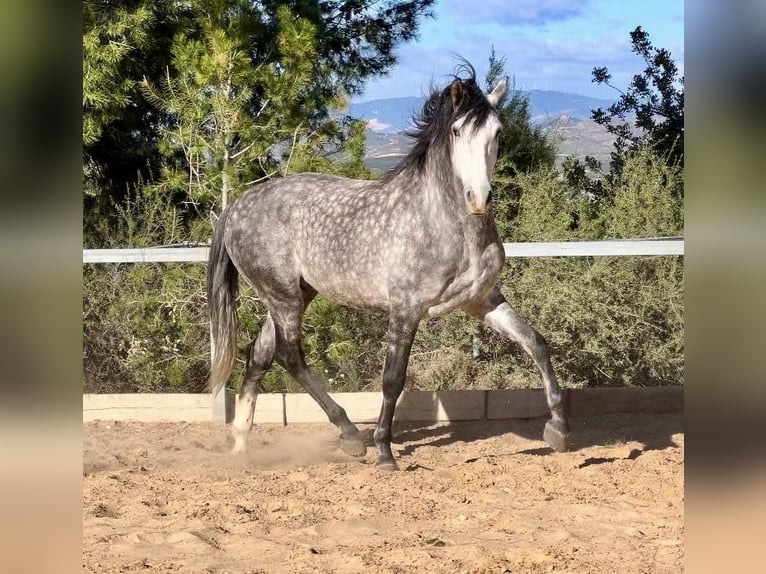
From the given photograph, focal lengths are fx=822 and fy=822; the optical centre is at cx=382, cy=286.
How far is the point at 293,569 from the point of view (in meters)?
2.86

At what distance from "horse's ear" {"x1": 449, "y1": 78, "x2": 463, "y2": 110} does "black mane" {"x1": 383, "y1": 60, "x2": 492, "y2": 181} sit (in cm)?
2

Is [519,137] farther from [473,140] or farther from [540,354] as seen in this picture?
[473,140]

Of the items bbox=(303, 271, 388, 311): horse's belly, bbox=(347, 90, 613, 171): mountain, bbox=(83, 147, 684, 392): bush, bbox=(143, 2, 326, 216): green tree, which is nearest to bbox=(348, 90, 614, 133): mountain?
bbox=(347, 90, 613, 171): mountain

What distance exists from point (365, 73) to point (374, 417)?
4393 mm

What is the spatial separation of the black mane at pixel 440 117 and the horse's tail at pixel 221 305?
1.26m

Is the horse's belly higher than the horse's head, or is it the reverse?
the horse's head

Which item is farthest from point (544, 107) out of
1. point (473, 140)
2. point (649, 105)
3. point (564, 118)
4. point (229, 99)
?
point (473, 140)

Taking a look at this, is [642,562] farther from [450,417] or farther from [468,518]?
[450,417]

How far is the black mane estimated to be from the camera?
415cm

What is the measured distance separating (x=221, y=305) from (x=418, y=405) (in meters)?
1.60

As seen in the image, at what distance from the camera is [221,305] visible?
5312 millimetres

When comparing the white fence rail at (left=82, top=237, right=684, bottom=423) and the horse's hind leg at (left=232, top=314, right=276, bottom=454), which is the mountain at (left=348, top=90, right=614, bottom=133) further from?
the horse's hind leg at (left=232, top=314, right=276, bottom=454)
